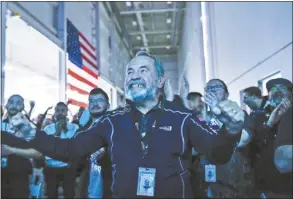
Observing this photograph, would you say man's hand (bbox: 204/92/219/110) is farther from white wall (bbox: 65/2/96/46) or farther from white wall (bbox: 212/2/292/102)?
white wall (bbox: 65/2/96/46)

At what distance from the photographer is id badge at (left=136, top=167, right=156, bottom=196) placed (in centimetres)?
137

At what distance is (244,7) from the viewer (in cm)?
544

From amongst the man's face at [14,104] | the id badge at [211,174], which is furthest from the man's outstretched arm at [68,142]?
the man's face at [14,104]

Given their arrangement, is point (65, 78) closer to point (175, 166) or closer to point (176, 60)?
point (175, 166)

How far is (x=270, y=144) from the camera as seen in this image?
240cm

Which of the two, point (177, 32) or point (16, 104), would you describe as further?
point (177, 32)

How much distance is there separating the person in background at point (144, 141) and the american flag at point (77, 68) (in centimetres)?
535

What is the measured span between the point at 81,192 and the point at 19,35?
5758 millimetres

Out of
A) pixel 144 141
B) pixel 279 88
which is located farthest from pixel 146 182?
pixel 279 88

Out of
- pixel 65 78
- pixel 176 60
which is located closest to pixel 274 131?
pixel 65 78

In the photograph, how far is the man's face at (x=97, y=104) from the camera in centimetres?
292

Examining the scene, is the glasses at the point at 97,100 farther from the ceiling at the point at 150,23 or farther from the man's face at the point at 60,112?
the ceiling at the point at 150,23

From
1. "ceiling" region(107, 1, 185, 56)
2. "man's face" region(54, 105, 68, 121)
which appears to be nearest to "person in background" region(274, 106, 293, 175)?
"man's face" region(54, 105, 68, 121)

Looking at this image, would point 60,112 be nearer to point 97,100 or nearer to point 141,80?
point 97,100
